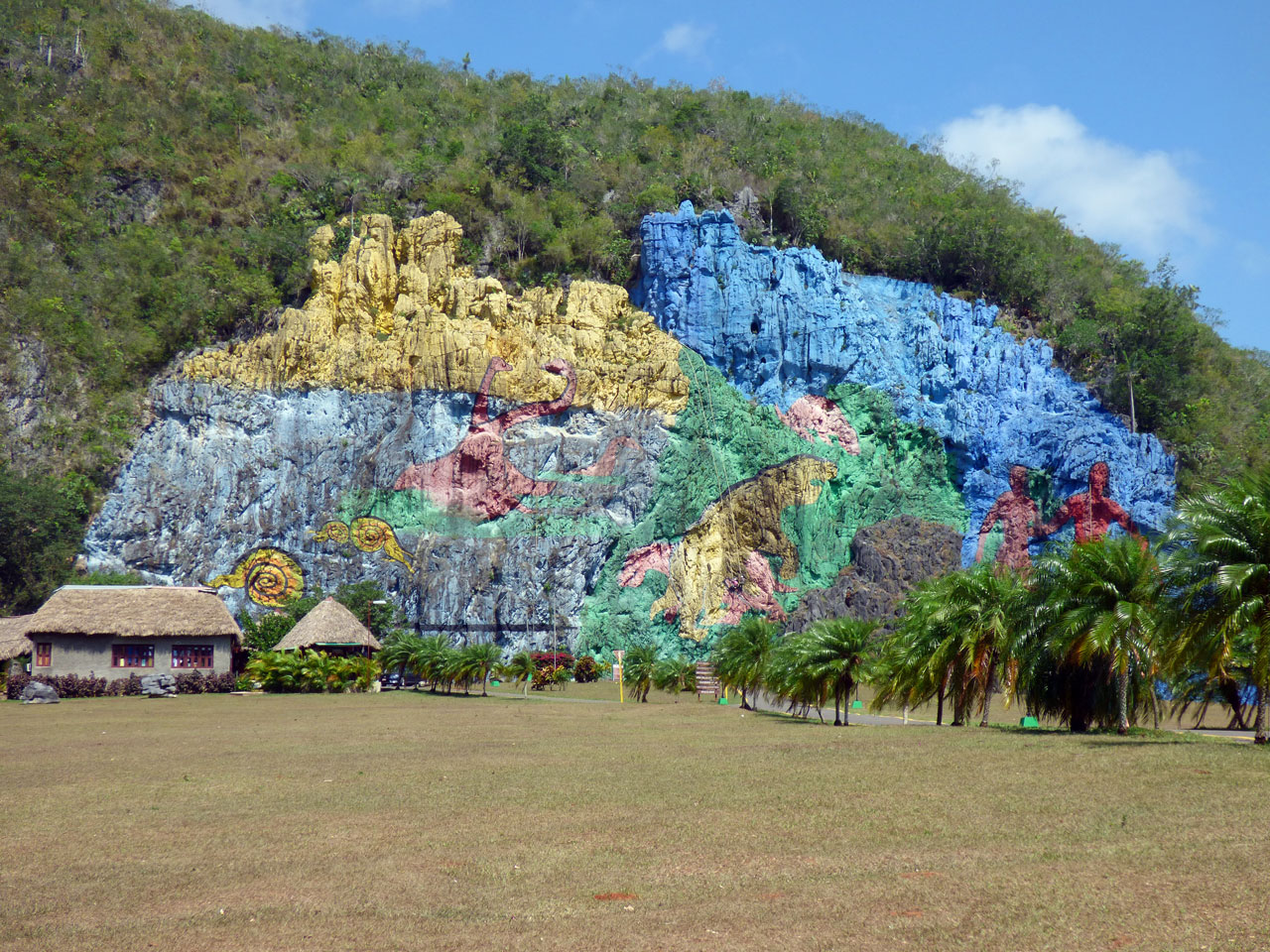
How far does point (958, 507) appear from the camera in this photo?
175 ft

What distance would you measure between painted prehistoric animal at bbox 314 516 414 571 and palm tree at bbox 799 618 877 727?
85.4 feet

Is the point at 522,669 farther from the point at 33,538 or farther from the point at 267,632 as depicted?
the point at 33,538

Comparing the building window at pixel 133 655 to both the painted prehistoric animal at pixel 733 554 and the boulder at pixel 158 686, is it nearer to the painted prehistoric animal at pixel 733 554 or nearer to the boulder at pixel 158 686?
the boulder at pixel 158 686

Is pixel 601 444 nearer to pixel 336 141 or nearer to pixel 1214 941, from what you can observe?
pixel 336 141

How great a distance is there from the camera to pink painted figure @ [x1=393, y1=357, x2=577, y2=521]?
161ft

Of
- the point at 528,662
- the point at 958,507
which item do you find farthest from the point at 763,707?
the point at 958,507

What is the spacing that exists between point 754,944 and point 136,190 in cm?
6275

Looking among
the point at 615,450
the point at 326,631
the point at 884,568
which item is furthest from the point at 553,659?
the point at 884,568

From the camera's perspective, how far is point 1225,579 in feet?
57.2

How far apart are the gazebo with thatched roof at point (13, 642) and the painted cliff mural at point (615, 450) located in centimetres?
871

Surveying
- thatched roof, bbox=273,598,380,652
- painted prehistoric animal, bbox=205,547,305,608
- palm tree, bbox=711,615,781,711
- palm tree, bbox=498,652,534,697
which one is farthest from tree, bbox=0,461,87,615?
palm tree, bbox=711,615,781,711

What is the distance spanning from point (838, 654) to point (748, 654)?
674cm

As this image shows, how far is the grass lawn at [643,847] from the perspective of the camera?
773 centimetres

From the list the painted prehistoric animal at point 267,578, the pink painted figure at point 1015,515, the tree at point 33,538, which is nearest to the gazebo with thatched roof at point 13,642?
the painted prehistoric animal at point 267,578
